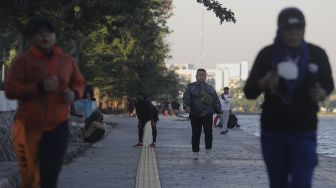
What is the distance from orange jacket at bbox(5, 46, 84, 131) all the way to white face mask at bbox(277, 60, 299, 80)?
175 cm

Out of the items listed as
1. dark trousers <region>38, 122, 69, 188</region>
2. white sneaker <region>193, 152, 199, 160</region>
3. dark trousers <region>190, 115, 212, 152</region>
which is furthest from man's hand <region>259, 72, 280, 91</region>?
white sneaker <region>193, 152, 199, 160</region>

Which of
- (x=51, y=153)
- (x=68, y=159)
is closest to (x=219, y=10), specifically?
(x=68, y=159)

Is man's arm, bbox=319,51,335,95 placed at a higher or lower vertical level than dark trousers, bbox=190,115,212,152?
higher

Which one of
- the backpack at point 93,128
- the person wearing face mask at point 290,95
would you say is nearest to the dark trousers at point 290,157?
the person wearing face mask at point 290,95

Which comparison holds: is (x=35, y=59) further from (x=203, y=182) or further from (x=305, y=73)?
(x=203, y=182)

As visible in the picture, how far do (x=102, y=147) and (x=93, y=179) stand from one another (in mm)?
8421

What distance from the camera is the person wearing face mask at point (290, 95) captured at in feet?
19.6

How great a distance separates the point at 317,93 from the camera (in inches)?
234

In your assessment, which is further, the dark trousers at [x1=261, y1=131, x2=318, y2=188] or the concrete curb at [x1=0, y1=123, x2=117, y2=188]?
the concrete curb at [x1=0, y1=123, x2=117, y2=188]

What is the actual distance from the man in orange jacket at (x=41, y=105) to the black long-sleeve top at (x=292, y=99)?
146 cm

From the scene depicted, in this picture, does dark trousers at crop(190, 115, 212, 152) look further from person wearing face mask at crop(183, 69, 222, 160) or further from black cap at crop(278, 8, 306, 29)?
black cap at crop(278, 8, 306, 29)

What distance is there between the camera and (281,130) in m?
6.05

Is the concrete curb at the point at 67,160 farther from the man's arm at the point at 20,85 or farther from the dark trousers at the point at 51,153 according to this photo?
the man's arm at the point at 20,85

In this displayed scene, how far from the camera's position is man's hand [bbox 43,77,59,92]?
6559 mm
